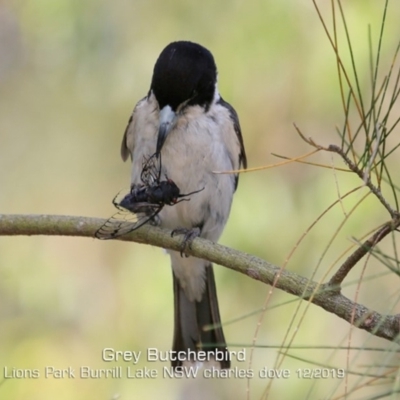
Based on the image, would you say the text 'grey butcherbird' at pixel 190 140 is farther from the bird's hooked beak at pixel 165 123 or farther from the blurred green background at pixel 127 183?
the blurred green background at pixel 127 183

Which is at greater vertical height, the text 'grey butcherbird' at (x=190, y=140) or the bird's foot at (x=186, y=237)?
the text 'grey butcherbird' at (x=190, y=140)

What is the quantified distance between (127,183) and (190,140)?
1.10 m

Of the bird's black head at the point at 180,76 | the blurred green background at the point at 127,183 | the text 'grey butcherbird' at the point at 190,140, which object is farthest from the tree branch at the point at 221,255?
the blurred green background at the point at 127,183

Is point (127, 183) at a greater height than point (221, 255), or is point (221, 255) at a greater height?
point (127, 183)

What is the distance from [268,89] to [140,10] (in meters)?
0.91

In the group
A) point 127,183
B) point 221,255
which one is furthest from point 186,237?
point 127,183

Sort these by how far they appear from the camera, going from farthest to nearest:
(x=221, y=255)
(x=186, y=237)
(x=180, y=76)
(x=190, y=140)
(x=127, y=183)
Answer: (x=127, y=183)
(x=190, y=140)
(x=180, y=76)
(x=186, y=237)
(x=221, y=255)

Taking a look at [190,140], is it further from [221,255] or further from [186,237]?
[221,255]

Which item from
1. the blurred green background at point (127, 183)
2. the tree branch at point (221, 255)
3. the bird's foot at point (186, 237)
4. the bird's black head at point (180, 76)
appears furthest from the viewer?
the blurred green background at point (127, 183)

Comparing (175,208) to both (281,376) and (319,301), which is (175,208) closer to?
(281,376)

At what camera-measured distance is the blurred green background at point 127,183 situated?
13.0 ft

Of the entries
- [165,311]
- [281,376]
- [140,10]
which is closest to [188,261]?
[165,311]

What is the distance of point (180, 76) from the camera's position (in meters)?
3.29

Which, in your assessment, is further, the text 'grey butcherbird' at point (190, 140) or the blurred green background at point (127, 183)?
the blurred green background at point (127, 183)
